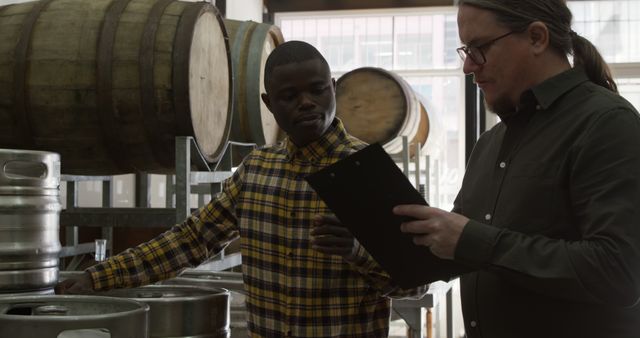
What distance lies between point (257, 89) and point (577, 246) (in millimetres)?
3078

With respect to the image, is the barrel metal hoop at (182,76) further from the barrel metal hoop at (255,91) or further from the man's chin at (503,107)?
the man's chin at (503,107)

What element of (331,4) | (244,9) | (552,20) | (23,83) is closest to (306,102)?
(552,20)

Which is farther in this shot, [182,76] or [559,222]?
[182,76]

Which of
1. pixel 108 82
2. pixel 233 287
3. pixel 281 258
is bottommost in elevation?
pixel 233 287

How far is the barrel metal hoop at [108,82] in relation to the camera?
295cm

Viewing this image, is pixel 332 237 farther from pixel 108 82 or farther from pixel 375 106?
pixel 375 106

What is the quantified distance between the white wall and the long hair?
615 centimetres

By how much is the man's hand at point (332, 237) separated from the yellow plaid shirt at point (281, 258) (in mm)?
63

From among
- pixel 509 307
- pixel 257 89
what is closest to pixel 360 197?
pixel 509 307

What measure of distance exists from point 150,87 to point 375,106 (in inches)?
143

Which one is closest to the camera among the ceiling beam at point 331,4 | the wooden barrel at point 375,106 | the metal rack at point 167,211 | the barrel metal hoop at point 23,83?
the barrel metal hoop at point 23,83

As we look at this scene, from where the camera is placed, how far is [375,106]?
21.1 ft

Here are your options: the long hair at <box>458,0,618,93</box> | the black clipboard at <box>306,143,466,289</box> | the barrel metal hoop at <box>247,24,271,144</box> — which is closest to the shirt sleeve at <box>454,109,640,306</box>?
the black clipboard at <box>306,143,466,289</box>

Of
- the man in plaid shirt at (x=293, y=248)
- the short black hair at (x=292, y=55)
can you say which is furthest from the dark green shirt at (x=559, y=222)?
the short black hair at (x=292, y=55)
